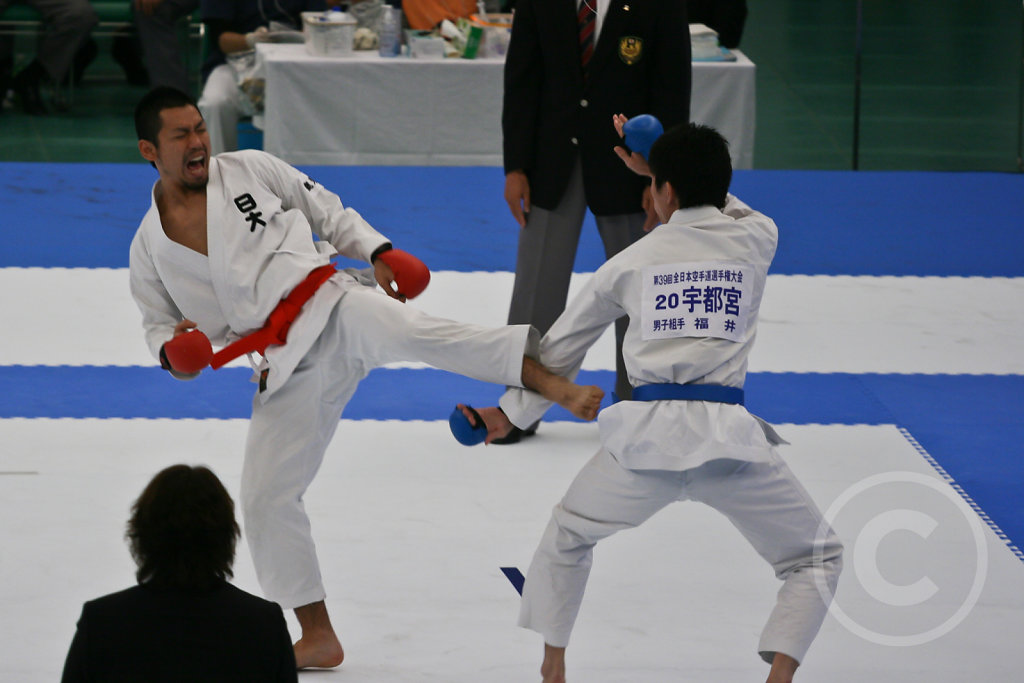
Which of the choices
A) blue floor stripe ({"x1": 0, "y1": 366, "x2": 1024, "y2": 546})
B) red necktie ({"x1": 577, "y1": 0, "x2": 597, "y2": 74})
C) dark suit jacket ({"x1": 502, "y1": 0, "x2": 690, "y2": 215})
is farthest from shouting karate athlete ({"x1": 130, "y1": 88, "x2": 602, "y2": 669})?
blue floor stripe ({"x1": 0, "y1": 366, "x2": 1024, "y2": 546})

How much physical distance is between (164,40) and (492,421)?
6.07m

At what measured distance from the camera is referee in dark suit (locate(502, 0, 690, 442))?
414 centimetres

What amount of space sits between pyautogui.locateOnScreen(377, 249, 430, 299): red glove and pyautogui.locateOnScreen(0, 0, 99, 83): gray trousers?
19.2ft

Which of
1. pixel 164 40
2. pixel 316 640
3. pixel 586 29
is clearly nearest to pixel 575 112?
pixel 586 29

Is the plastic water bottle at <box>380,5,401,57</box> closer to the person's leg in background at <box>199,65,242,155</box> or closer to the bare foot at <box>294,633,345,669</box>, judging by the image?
the person's leg in background at <box>199,65,242,155</box>

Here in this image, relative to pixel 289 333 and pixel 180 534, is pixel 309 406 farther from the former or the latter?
pixel 180 534

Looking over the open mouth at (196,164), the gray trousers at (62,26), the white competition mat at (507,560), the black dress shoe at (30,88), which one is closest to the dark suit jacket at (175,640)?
the white competition mat at (507,560)

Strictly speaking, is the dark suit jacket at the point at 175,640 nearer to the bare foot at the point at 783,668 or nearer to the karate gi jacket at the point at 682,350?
the karate gi jacket at the point at 682,350

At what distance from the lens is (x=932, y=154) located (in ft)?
27.1

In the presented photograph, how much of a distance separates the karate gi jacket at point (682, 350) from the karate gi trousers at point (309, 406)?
23 centimetres

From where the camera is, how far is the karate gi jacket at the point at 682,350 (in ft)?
8.64

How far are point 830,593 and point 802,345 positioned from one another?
8.73 feet

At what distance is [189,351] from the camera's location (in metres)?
2.86

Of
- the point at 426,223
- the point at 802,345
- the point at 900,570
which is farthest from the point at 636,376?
the point at 426,223
